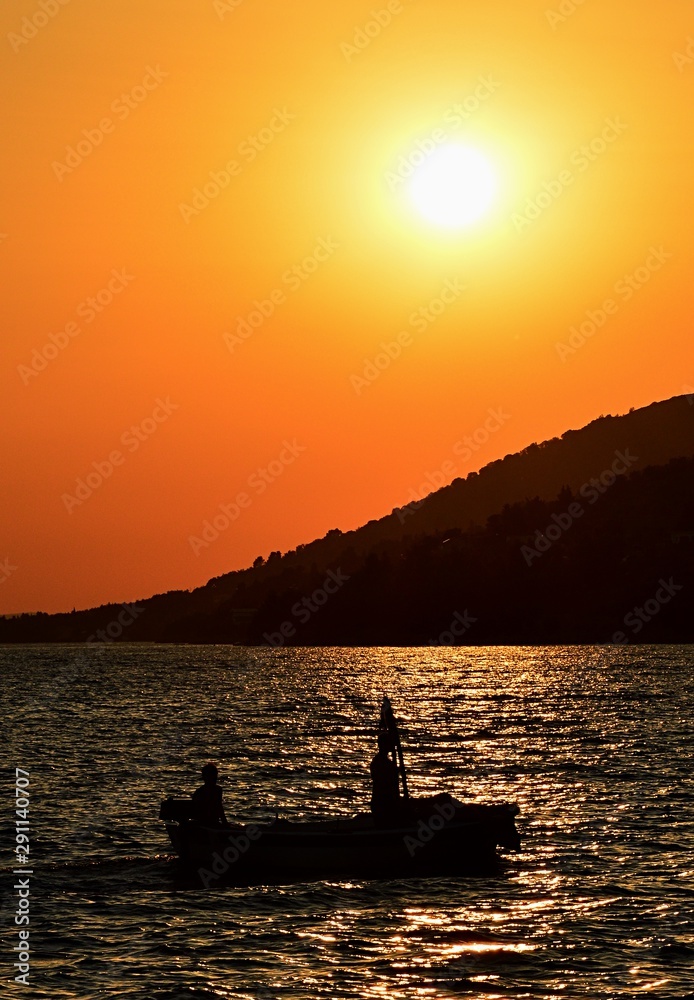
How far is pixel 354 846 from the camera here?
4025cm

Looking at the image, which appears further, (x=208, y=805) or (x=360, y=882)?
(x=208, y=805)

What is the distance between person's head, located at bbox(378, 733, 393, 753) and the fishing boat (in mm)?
209

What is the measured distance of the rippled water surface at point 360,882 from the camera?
99.1 ft

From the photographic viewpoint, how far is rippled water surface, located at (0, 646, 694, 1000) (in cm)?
3020

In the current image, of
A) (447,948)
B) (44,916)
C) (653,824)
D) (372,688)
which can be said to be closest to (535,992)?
(447,948)

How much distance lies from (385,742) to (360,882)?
420cm

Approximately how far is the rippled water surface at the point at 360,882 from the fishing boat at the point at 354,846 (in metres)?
1.06
